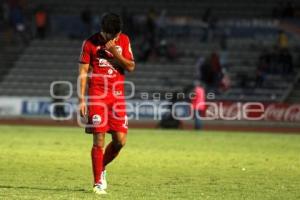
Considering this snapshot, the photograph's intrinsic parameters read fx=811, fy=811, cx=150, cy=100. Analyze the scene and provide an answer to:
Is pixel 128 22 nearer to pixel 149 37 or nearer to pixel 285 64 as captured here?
pixel 149 37

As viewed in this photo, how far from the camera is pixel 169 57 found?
3631 centimetres

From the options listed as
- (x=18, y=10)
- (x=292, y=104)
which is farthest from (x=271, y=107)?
(x=18, y=10)

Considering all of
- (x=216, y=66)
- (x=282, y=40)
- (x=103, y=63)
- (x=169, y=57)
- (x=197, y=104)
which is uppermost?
(x=103, y=63)

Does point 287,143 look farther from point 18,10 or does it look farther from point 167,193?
point 18,10

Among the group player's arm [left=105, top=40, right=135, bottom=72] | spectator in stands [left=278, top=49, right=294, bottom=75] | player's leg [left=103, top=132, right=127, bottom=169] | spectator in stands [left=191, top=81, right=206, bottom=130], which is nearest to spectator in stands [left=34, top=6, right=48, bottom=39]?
spectator in stands [left=278, top=49, right=294, bottom=75]

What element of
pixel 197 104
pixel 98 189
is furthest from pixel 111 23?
pixel 197 104

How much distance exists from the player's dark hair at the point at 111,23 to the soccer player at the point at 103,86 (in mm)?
65

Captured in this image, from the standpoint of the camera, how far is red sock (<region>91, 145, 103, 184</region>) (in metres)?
10.7

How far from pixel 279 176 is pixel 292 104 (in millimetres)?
17697

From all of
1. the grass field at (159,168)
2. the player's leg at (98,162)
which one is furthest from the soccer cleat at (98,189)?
the grass field at (159,168)

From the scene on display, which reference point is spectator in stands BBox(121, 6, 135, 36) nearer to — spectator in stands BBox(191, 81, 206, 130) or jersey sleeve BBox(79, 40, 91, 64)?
spectator in stands BBox(191, 81, 206, 130)

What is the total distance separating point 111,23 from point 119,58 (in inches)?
18.8

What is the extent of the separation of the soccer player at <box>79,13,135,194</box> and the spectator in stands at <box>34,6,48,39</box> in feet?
89.9

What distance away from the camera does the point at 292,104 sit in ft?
101
